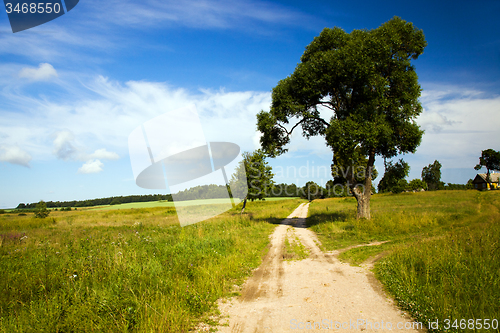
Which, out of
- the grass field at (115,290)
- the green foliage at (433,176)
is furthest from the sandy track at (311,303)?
the green foliage at (433,176)

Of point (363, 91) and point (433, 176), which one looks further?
point (433, 176)

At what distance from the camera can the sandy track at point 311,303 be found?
4266mm

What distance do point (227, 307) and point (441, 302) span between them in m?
4.20

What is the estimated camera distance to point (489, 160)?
95688mm

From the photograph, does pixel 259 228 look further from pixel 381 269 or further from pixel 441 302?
pixel 441 302

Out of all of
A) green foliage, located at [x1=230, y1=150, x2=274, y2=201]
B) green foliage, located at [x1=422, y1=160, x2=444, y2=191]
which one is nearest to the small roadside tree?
green foliage, located at [x1=422, y1=160, x2=444, y2=191]

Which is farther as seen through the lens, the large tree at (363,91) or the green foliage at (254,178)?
the green foliage at (254,178)

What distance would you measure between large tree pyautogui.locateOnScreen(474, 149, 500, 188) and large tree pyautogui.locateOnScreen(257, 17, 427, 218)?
109 meters

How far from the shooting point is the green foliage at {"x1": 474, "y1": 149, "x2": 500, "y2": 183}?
305 feet

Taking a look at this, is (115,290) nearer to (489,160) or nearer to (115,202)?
(115,202)

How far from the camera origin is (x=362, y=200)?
1644 cm

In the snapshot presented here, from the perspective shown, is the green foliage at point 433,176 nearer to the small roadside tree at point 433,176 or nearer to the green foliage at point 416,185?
the small roadside tree at point 433,176

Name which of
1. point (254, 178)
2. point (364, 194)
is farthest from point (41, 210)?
point (364, 194)

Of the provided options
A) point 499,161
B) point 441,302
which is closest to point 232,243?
point 441,302
